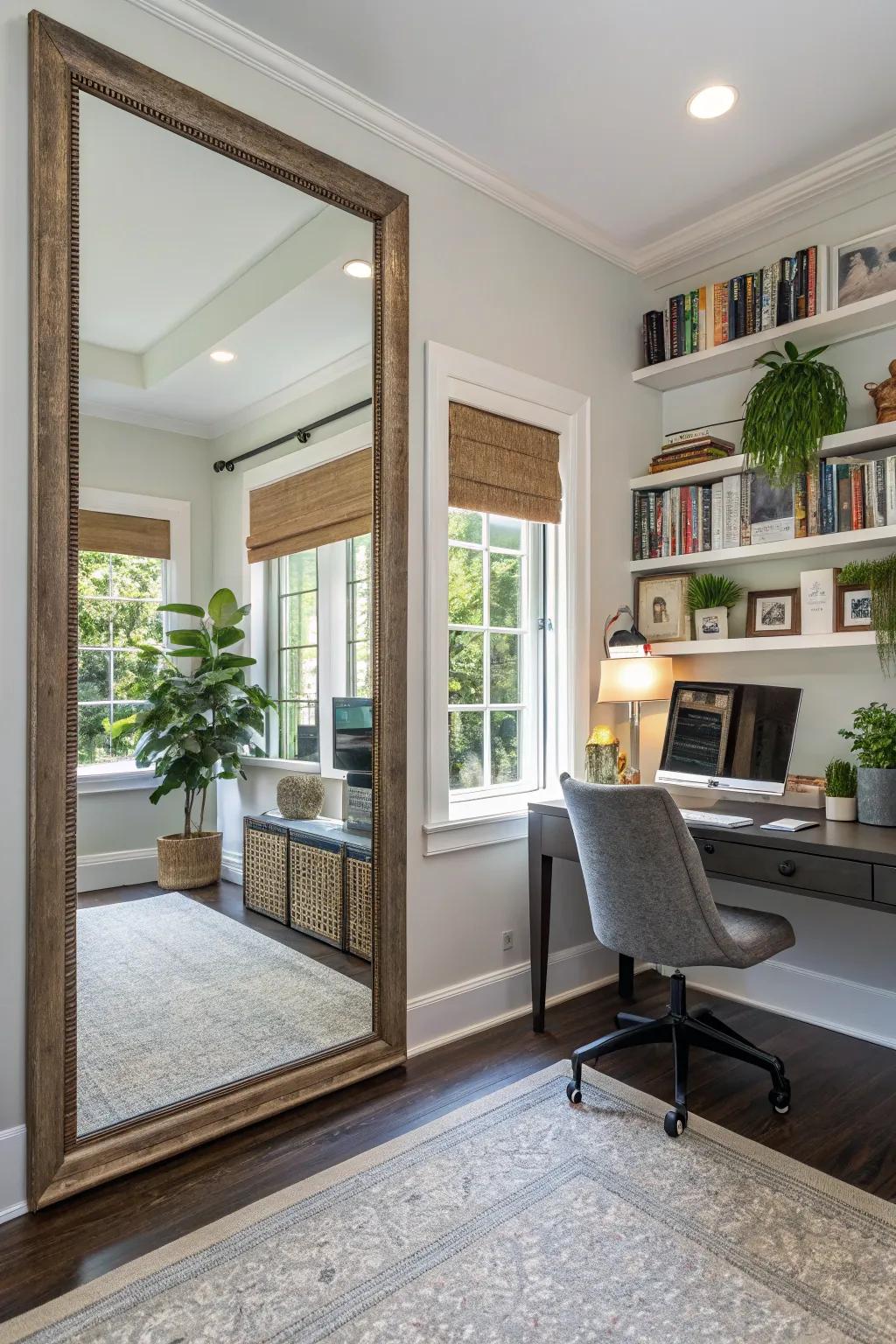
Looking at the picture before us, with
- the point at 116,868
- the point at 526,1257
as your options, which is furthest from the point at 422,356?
the point at 526,1257

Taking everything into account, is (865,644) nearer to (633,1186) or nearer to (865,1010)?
(865,1010)

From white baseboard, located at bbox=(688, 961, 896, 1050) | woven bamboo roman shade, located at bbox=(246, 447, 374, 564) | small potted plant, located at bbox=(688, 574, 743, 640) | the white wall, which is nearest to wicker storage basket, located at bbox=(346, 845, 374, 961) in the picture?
the white wall

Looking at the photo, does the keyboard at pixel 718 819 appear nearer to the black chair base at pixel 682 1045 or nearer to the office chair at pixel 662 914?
the office chair at pixel 662 914

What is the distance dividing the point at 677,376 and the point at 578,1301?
3058 mm

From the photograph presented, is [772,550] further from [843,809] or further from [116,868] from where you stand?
[116,868]

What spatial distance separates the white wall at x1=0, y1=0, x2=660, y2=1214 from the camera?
1.84 metres

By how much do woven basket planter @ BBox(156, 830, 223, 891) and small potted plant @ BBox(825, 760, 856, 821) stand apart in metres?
1.85

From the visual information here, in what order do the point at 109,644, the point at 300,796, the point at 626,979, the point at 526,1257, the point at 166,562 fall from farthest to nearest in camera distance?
the point at 626,979
the point at 300,796
the point at 166,562
the point at 109,644
the point at 526,1257

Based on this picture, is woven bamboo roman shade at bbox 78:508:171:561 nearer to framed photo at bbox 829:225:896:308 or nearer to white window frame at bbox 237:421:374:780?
white window frame at bbox 237:421:374:780

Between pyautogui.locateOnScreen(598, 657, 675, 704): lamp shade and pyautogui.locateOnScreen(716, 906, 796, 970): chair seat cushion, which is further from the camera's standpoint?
pyautogui.locateOnScreen(598, 657, 675, 704): lamp shade

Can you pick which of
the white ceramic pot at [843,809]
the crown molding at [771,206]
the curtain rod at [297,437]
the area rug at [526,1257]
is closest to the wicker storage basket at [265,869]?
the area rug at [526,1257]

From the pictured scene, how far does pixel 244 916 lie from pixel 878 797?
1.86 meters

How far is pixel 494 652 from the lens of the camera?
9.95ft

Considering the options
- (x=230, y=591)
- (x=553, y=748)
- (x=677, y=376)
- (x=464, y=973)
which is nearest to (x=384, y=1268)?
(x=464, y=973)
